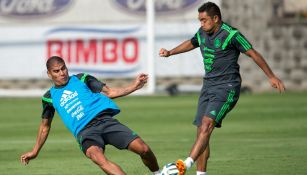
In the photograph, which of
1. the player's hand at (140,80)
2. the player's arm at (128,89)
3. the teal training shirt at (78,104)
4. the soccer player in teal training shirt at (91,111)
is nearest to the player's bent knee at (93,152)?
the soccer player in teal training shirt at (91,111)

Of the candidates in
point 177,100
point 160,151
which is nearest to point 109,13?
point 177,100

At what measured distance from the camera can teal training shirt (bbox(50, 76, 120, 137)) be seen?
11664 mm

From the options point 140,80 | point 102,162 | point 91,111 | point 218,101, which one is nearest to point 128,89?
point 140,80

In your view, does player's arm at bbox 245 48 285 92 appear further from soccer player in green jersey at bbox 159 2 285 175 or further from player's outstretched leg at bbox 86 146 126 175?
player's outstretched leg at bbox 86 146 126 175

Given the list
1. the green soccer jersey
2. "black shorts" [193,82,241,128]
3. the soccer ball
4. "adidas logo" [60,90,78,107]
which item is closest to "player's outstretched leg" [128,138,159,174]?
the soccer ball

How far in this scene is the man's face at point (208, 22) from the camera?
12969mm

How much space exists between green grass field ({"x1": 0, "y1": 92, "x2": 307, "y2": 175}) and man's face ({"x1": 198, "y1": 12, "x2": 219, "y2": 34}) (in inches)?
74.0

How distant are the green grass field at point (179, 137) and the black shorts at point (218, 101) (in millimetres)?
991

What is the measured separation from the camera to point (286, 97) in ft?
94.5

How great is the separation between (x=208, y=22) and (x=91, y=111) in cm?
213

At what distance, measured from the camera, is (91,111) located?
1167 cm

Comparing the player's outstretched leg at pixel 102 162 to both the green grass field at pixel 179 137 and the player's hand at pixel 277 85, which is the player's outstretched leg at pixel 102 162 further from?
the green grass field at pixel 179 137

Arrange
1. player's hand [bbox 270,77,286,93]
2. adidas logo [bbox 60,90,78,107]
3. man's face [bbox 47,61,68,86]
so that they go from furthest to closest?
player's hand [bbox 270,77,286,93]
man's face [bbox 47,61,68,86]
adidas logo [bbox 60,90,78,107]

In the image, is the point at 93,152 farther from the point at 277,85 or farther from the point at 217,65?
the point at 277,85
